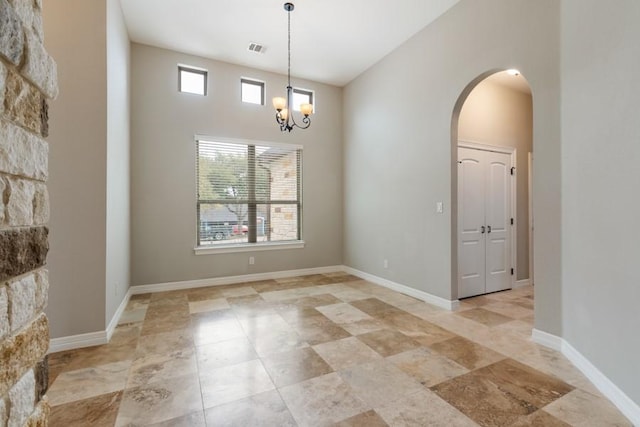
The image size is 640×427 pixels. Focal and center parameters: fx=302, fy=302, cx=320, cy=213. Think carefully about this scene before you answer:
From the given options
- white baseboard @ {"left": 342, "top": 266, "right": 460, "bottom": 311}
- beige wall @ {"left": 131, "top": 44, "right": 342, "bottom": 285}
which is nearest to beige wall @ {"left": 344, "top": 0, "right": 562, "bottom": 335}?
white baseboard @ {"left": 342, "top": 266, "right": 460, "bottom": 311}

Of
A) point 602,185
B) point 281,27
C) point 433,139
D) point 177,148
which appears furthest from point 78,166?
point 602,185

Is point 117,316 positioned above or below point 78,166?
below

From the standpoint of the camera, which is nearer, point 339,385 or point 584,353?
point 339,385

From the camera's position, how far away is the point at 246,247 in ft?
16.9

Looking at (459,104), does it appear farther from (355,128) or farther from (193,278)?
(193,278)

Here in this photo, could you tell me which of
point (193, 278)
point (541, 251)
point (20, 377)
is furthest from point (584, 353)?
point (193, 278)

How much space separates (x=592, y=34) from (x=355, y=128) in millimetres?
3626

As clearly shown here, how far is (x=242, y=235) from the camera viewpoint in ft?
17.1

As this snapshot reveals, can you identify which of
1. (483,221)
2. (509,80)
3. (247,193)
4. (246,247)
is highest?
(509,80)

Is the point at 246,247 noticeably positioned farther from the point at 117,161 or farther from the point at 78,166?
the point at 78,166

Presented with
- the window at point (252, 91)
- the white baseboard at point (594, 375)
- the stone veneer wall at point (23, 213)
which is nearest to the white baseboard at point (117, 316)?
the stone veneer wall at point (23, 213)

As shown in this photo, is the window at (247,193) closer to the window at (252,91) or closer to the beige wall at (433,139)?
the window at (252,91)

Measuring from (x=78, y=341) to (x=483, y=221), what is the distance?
16.5ft

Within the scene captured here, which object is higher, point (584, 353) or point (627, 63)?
point (627, 63)
